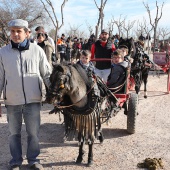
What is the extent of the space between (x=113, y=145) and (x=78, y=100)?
158cm

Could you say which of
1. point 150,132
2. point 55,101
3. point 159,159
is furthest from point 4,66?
point 150,132

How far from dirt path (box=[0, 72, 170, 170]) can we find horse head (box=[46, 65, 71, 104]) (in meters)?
1.25

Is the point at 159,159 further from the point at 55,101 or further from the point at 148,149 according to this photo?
the point at 55,101

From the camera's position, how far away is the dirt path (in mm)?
4023

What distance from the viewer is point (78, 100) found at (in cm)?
351

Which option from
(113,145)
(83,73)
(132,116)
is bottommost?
(113,145)

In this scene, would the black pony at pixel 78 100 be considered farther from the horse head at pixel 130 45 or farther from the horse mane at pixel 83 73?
the horse head at pixel 130 45

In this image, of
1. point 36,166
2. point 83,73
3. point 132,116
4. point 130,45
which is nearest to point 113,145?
point 132,116

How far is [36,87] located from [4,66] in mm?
470

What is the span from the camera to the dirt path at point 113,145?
4.02 meters

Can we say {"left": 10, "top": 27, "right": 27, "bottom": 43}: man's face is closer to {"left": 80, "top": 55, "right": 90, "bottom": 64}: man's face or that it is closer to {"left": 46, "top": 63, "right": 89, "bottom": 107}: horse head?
{"left": 46, "top": 63, "right": 89, "bottom": 107}: horse head

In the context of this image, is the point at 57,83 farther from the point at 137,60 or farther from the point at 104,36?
the point at 137,60

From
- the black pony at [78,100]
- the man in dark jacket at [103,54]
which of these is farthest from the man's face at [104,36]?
the black pony at [78,100]

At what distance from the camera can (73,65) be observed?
350 centimetres
